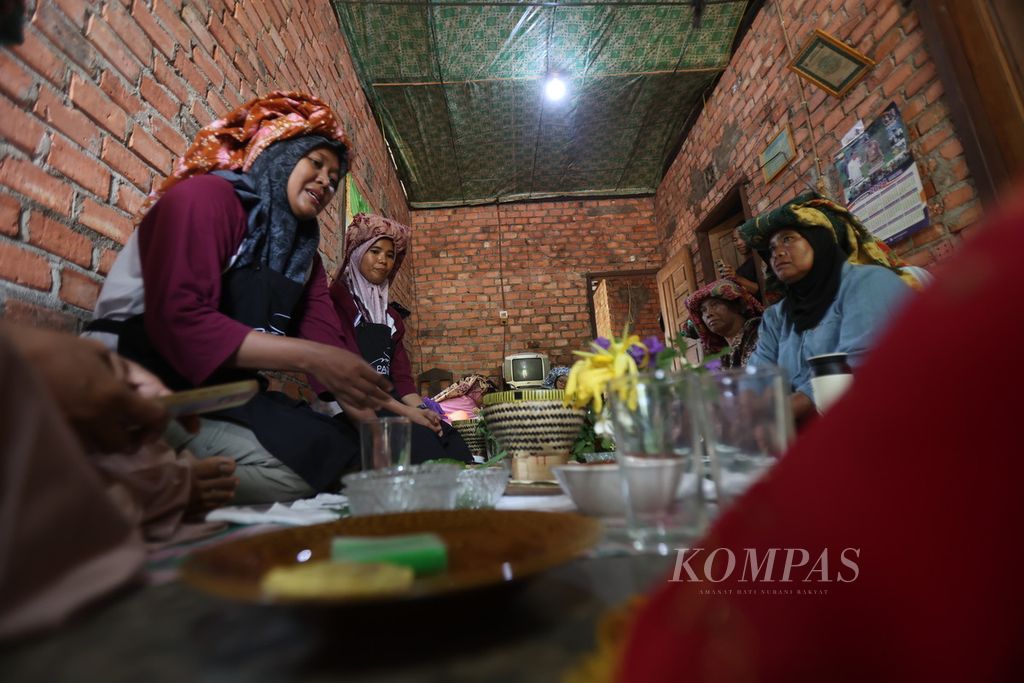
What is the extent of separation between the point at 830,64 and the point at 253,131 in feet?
9.98

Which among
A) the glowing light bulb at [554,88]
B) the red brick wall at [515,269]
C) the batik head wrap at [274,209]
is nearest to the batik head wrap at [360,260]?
the batik head wrap at [274,209]

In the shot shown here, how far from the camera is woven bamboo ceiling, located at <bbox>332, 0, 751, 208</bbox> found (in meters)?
3.28

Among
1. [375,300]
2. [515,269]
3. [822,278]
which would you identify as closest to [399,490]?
[375,300]

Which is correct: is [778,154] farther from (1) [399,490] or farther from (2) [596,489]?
(1) [399,490]

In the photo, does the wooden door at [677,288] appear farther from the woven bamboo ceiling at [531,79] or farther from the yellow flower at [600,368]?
the yellow flower at [600,368]

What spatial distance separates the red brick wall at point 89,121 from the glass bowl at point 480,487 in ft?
3.35

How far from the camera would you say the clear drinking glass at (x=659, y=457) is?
1.71 feet

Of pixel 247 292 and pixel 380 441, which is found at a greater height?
pixel 247 292

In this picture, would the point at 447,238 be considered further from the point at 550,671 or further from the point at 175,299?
the point at 550,671

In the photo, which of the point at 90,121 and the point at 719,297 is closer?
the point at 90,121

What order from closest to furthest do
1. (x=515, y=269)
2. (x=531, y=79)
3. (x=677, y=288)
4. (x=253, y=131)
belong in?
(x=253, y=131) < (x=531, y=79) < (x=677, y=288) < (x=515, y=269)

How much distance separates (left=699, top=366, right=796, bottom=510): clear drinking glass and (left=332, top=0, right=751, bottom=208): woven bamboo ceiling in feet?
11.2

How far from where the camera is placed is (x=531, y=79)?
12.4ft

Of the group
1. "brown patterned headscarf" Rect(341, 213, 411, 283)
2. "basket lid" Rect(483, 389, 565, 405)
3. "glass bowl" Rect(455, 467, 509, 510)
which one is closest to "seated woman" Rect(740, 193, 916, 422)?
"basket lid" Rect(483, 389, 565, 405)
